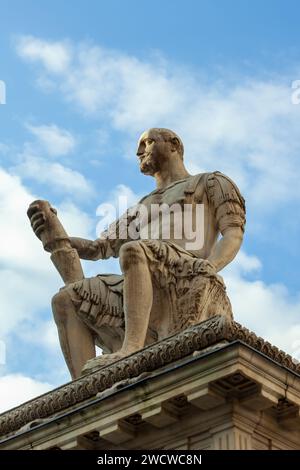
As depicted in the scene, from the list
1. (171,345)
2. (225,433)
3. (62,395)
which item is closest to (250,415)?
(225,433)

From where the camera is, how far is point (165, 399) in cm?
1386

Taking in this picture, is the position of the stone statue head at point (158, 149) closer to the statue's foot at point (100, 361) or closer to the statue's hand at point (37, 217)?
the statue's hand at point (37, 217)

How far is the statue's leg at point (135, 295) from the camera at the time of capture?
16.6 metres

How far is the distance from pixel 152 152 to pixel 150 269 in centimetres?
305

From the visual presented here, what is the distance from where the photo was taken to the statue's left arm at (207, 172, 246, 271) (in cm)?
1808

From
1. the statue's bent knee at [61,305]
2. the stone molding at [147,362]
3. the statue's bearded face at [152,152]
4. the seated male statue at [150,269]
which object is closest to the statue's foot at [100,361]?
the seated male statue at [150,269]

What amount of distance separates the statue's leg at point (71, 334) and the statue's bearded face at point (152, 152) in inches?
106

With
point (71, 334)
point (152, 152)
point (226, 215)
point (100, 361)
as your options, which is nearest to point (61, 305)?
point (71, 334)

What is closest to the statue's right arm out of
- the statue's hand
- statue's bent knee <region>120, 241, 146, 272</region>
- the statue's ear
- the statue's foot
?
the statue's hand

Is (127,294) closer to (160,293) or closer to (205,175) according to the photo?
(160,293)

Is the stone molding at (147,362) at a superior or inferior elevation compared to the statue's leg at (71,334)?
inferior

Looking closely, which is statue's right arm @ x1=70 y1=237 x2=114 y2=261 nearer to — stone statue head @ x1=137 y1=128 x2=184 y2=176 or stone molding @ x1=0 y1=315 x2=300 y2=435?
stone statue head @ x1=137 y1=128 x2=184 y2=176

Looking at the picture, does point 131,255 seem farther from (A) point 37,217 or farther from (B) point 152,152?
(B) point 152,152

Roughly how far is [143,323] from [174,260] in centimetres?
113
